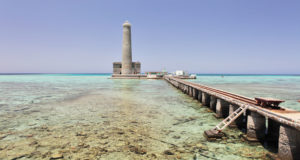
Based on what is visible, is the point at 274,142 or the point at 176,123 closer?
the point at 274,142

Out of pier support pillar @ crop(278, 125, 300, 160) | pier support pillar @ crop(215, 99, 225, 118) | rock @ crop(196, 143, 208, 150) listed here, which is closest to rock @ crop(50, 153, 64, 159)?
rock @ crop(196, 143, 208, 150)

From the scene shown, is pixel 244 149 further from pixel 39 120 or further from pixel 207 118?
pixel 39 120

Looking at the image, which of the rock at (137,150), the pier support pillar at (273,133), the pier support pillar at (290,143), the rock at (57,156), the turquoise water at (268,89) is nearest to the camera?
the pier support pillar at (290,143)

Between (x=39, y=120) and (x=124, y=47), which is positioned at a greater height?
(x=124, y=47)

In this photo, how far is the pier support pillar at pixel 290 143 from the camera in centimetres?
486

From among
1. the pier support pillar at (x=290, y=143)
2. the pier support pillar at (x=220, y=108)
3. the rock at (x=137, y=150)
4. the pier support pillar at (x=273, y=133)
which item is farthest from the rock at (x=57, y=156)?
the pier support pillar at (x=220, y=108)

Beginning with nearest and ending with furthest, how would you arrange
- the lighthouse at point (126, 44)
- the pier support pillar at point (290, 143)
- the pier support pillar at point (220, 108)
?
the pier support pillar at point (290, 143)
the pier support pillar at point (220, 108)
the lighthouse at point (126, 44)

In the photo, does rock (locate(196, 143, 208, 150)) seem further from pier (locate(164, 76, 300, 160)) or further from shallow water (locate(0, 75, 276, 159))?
pier (locate(164, 76, 300, 160))

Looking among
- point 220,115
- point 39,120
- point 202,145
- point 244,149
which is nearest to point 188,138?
point 202,145

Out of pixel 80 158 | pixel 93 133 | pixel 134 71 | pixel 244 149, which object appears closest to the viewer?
pixel 80 158

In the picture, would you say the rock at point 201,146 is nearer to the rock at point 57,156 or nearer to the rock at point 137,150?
the rock at point 137,150

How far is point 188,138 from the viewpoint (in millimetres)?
7289

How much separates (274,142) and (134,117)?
7200 millimetres

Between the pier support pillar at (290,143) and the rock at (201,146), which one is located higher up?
the pier support pillar at (290,143)
